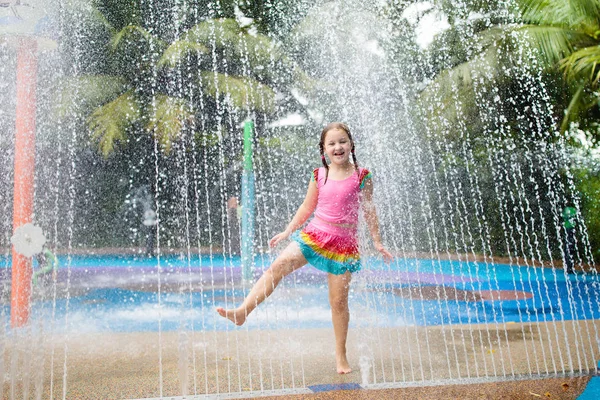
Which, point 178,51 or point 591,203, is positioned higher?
point 178,51

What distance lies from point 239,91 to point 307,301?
7227 mm

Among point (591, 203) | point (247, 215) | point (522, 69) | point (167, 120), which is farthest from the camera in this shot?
point (167, 120)

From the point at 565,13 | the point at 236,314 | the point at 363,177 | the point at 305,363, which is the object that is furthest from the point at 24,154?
the point at 565,13

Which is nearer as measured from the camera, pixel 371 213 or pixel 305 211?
pixel 371 213

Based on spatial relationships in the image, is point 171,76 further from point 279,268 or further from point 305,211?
point 279,268

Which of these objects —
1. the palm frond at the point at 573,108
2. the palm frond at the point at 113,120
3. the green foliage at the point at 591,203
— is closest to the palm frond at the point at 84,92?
the palm frond at the point at 113,120

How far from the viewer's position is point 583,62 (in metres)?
9.98

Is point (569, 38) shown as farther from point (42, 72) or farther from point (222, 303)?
point (42, 72)

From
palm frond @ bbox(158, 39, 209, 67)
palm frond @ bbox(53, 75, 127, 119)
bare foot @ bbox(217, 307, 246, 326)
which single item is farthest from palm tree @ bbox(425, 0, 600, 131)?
bare foot @ bbox(217, 307, 246, 326)

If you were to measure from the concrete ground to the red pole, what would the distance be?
0.57 meters

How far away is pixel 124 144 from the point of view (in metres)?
13.3

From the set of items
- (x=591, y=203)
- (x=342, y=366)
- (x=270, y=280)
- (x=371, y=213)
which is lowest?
(x=342, y=366)

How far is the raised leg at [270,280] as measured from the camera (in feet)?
9.61

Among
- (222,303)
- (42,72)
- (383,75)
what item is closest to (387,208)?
(383,75)
